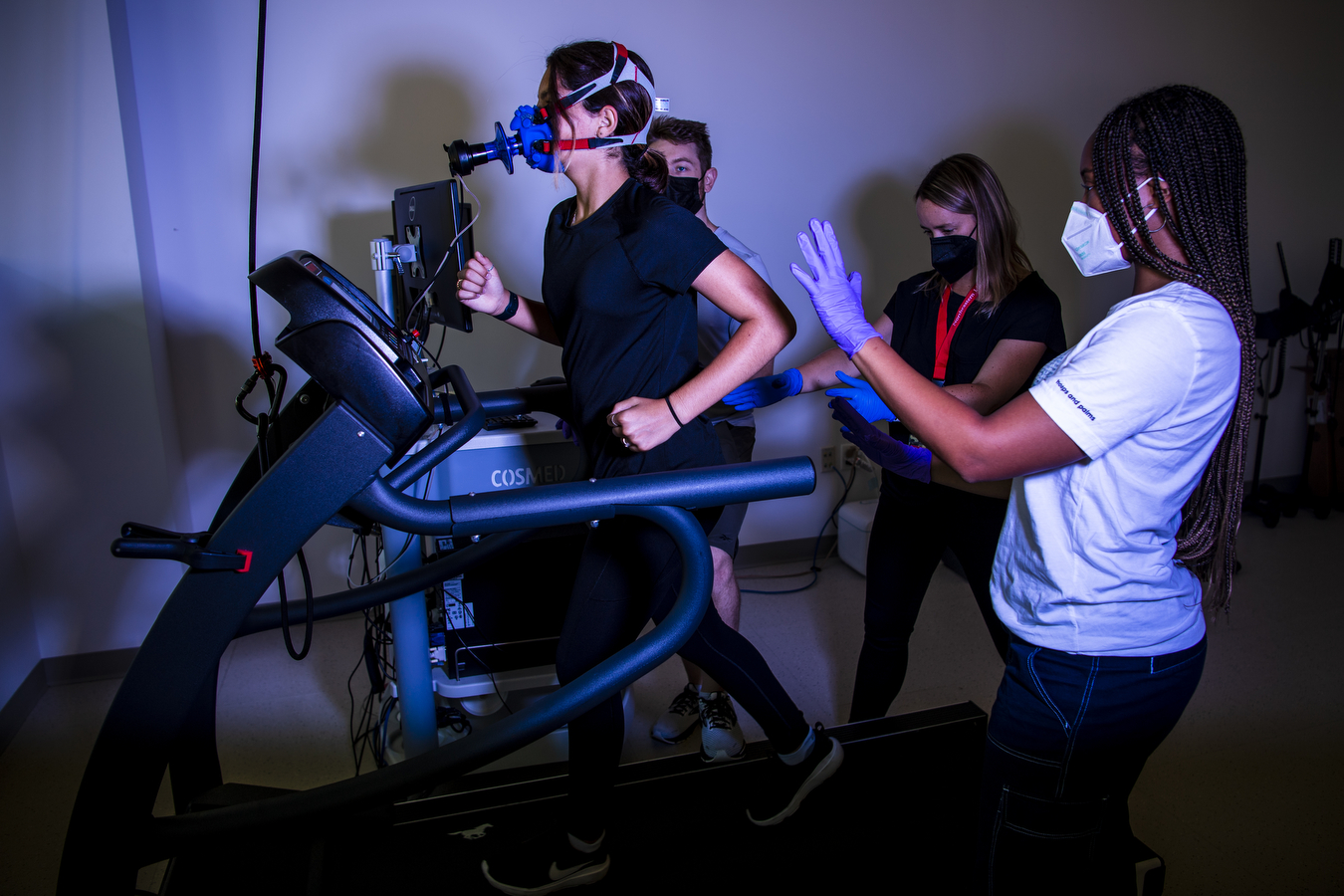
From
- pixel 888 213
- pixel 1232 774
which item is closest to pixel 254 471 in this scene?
pixel 1232 774

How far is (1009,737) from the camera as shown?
106cm

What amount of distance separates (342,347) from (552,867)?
40.1 inches

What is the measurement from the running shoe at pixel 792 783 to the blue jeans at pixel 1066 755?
51 cm

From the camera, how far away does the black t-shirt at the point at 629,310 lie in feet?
4.27

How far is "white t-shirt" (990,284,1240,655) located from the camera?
0.93 meters

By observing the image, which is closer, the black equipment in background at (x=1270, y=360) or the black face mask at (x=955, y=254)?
the black face mask at (x=955, y=254)

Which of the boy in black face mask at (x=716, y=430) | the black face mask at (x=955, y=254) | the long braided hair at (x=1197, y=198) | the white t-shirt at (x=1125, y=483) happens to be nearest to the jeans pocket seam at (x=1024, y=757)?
the white t-shirt at (x=1125, y=483)

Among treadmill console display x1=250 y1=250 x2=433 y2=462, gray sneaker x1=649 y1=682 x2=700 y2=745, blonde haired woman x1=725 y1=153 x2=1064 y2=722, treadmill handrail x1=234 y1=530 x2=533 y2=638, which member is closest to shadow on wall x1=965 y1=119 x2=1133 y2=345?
blonde haired woman x1=725 y1=153 x2=1064 y2=722

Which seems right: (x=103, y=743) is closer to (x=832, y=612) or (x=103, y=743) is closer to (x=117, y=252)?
(x=117, y=252)

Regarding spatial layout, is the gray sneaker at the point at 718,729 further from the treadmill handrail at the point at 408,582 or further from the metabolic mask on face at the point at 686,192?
the metabolic mask on face at the point at 686,192

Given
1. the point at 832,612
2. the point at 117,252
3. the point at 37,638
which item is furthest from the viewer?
the point at 832,612

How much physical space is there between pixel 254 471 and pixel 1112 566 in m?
1.25

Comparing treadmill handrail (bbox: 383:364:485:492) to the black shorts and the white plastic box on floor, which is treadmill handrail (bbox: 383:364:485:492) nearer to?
the black shorts

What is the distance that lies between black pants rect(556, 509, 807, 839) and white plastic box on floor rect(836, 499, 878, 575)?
1787 mm
